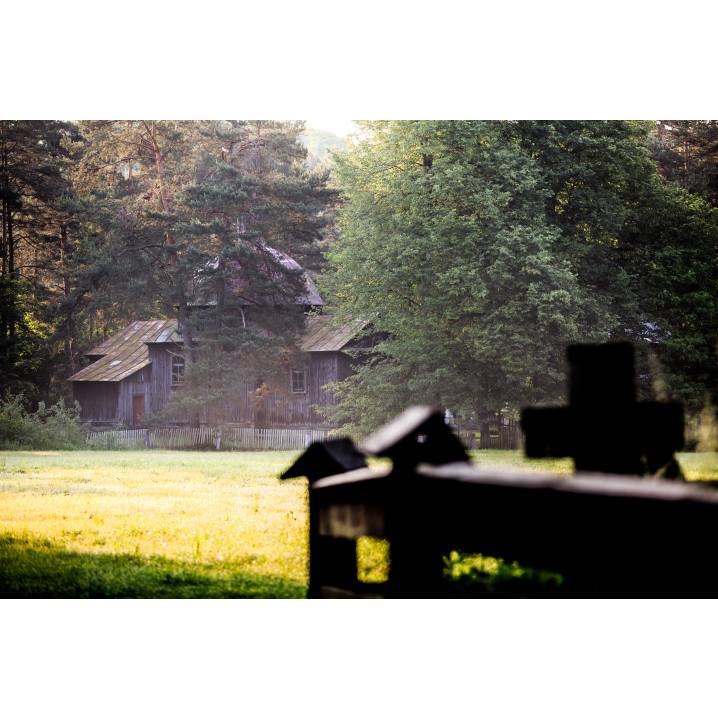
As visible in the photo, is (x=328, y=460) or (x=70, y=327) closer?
(x=328, y=460)

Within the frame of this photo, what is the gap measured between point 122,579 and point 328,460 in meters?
2.69

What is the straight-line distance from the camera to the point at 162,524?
18.2 ft

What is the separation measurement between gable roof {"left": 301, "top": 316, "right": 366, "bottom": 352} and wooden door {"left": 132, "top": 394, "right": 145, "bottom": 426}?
64.9 inches

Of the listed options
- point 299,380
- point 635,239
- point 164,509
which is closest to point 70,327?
point 164,509

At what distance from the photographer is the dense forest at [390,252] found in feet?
21.1

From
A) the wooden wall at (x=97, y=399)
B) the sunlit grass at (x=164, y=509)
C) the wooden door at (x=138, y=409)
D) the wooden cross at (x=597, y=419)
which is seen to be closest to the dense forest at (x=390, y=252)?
the wooden wall at (x=97, y=399)

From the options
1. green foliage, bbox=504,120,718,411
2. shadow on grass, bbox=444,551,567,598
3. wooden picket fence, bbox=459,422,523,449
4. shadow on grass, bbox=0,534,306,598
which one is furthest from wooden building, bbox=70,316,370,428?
shadow on grass, bbox=444,551,567,598

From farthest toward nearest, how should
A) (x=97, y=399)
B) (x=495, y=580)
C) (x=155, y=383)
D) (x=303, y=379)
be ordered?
1. (x=303, y=379)
2. (x=155, y=383)
3. (x=97, y=399)
4. (x=495, y=580)

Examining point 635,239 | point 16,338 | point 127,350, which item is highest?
point 635,239

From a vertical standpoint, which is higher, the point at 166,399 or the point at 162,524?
the point at 166,399

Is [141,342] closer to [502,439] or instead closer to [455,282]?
[455,282]

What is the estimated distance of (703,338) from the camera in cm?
633

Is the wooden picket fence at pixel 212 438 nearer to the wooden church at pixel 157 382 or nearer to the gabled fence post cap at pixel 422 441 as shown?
the wooden church at pixel 157 382
